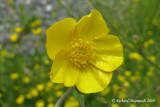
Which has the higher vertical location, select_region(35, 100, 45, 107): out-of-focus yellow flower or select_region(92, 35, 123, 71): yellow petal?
select_region(92, 35, 123, 71): yellow petal

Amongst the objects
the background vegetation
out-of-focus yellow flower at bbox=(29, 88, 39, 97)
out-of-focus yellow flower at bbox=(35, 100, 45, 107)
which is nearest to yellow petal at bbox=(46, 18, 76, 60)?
the background vegetation

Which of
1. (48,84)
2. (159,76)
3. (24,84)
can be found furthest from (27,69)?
(159,76)

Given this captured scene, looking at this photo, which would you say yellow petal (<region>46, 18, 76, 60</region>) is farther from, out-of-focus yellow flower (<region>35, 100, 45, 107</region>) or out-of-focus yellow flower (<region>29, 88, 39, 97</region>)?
out-of-focus yellow flower (<region>29, 88, 39, 97</region>)

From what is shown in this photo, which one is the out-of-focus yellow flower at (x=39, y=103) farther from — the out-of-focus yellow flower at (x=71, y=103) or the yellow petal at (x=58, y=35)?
A: the yellow petal at (x=58, y=35)

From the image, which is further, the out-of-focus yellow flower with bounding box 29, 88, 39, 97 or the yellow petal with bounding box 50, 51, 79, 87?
the out-of-focus yellow flower with bounding box 29, 88, 39, 97

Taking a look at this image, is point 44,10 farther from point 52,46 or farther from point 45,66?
point 52,46
